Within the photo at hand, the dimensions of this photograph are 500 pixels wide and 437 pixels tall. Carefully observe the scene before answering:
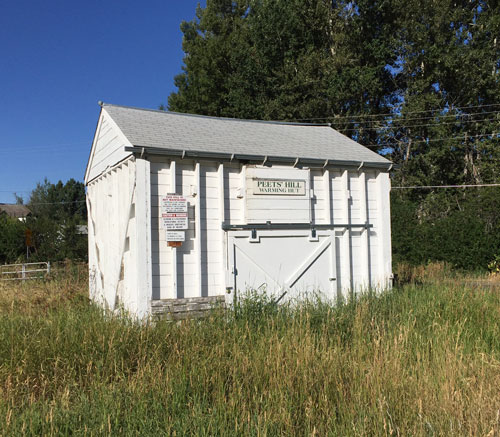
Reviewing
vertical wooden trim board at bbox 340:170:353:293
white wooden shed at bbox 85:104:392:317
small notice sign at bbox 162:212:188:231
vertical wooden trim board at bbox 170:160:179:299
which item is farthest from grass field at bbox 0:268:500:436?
vertical wooden trim board at bbox 340:170:353:293

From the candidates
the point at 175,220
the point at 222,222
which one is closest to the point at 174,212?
the point at 175,220

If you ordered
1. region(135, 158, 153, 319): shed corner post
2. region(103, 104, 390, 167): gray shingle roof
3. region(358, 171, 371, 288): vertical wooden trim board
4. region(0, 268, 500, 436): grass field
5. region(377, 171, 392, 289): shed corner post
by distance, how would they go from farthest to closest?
region(377, 171, 392, 289): shed corner post → region(358, 171, 371, 288): vertical wooden trim board → region(103, 104, 390, 167): gray shingle roof → region(135, 158, 153, 319): shed corner post → region(0, 268, 500, 436): grass field

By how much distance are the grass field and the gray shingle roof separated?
10.6ft

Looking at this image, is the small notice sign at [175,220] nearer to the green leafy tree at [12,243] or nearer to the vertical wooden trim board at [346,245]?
the vertical wooden trim board at [346,245]

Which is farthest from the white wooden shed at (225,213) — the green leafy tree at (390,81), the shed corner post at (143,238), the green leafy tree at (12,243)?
the green leafy tree at (12,243)

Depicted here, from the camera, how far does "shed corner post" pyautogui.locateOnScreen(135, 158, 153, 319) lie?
23.9 ft

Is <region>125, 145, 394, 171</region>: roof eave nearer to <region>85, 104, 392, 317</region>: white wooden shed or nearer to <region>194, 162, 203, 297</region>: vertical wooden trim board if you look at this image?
<region>85, 104, 392, 317</region>: white wooden shed

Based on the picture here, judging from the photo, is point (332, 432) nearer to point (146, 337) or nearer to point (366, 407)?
point (366, 407)

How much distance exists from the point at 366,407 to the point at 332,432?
18.1 inches

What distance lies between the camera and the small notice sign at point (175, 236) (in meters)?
7.54

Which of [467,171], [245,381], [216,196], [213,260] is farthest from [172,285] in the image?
[467,171]

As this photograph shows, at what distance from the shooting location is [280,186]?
8.72 meters

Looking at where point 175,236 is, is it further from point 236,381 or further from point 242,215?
point 236,381

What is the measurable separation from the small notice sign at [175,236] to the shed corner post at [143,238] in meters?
0.30
